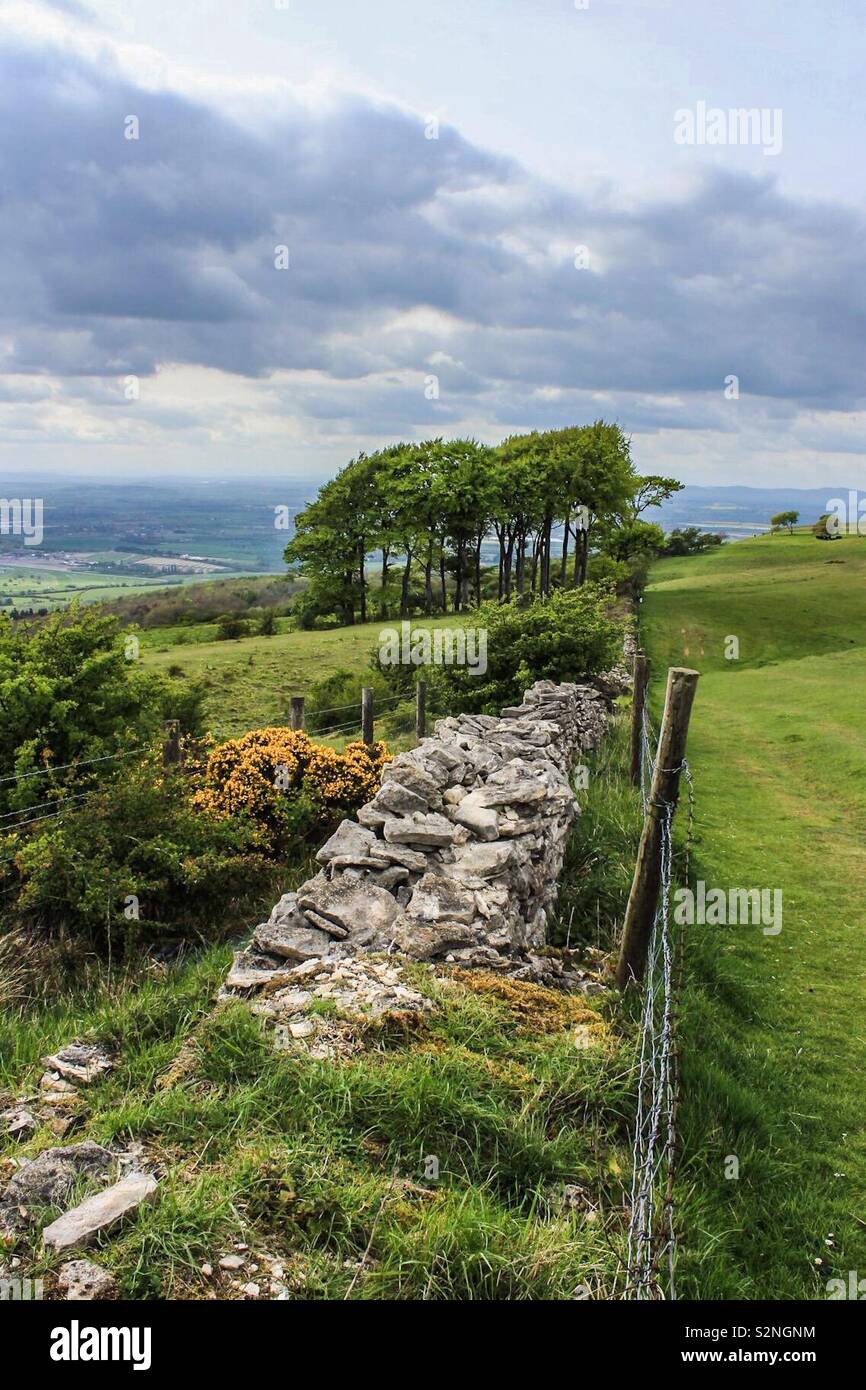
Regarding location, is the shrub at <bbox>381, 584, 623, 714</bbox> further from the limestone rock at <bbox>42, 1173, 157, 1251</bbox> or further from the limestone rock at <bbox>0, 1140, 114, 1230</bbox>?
the limestone rock at <bbox>42, 1173, 157, 1251</bbox>

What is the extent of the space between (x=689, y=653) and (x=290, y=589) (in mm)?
49115

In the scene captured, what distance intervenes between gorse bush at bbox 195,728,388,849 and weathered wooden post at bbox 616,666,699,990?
5132 mm

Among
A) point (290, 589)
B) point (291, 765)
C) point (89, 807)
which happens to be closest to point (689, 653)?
point (291, 765)

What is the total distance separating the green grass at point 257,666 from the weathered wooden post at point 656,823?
15915 mm

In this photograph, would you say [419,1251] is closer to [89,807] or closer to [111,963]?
[111,963]

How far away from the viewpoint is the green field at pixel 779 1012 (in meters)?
4.47

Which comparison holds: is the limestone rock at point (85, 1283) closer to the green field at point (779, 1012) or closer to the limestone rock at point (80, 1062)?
the limestone rock at point (80, 1062)

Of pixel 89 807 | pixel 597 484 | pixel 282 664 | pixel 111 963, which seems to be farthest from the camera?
pixel 597 484

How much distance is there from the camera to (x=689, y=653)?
30.9 meters

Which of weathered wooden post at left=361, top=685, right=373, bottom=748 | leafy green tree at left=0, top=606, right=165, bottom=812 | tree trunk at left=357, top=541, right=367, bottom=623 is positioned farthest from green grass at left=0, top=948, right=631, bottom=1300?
tree trunk at left=357, top=541, right=367, bottom=623

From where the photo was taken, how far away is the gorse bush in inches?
400

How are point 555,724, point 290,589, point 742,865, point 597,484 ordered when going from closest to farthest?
1. point 742,865
2. point 555,724
3. point 597,484
4. point 290,589

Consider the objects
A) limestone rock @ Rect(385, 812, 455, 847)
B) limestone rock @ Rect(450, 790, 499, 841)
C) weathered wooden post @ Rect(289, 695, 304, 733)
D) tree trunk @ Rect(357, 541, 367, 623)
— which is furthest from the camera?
tree trunk @ Rect(357, 541, 367, 623)

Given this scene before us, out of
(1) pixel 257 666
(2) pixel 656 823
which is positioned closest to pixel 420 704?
(2) pixel 656 823
